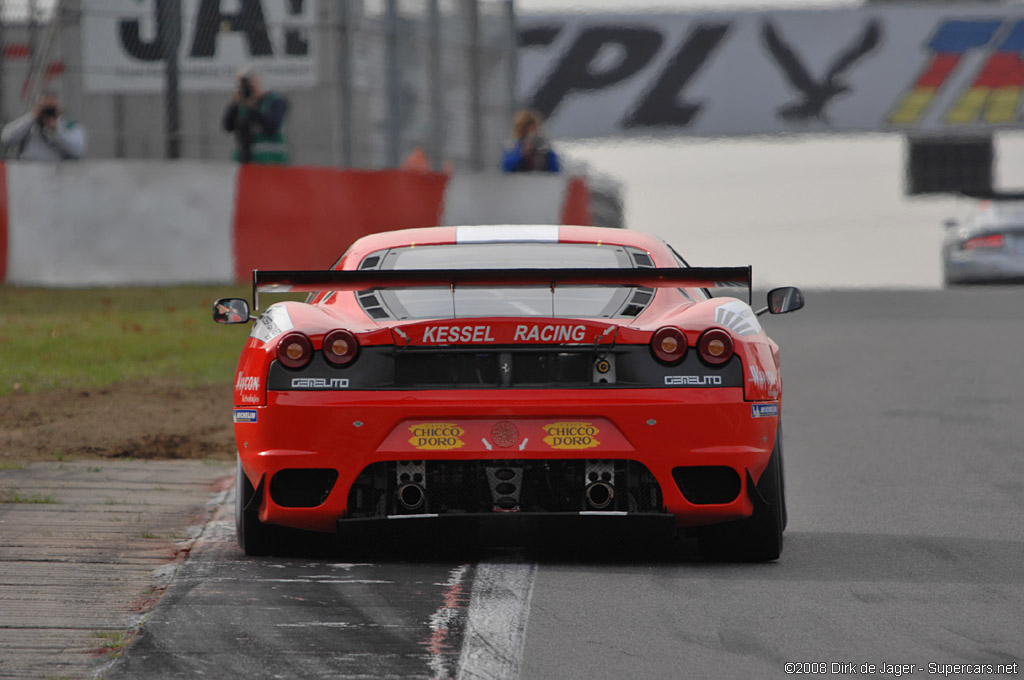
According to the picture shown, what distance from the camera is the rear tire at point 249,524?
20.4 feet

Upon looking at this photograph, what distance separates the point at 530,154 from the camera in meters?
18.4

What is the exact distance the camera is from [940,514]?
7336mm

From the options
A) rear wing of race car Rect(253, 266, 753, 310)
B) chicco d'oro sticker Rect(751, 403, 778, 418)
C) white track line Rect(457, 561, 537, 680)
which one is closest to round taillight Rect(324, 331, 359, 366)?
rear wing of race car Rect(253, 266, 753, 310)

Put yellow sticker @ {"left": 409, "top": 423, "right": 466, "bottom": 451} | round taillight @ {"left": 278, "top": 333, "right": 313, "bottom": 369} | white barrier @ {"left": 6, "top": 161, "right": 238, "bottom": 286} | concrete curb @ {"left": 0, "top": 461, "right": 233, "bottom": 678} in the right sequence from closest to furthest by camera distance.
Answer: concrete curb @ {"left": 0, "top": 461, "right": 233, "bottom": 678}, yellow sticker @ {"left": 409, "top": 423, "right": 466, "bottom": 451}, round taillight @ {"left": 278, "top": 333, "right": 313, "bottom": 369}, white barrier @ {"left": 6, "top": 161, "right": 238, "bottom": 286}

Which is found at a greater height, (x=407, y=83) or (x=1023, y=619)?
(x=407, y=83)

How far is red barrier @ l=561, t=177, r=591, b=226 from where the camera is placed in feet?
63.7

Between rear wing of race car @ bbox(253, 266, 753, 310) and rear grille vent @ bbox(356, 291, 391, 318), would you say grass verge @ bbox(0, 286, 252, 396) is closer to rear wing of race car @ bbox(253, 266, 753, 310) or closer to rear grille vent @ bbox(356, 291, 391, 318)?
rear grille vent @ bbox(356, 291, 391, 318)

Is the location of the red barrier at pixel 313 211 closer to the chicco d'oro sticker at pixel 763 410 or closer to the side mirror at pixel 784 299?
the side mirror at pixel 784 299

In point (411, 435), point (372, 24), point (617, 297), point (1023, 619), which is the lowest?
point (1023, 619)

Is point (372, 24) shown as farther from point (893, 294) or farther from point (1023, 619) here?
point (1023, 619)

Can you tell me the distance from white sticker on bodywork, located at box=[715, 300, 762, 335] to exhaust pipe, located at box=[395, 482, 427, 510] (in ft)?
3.58

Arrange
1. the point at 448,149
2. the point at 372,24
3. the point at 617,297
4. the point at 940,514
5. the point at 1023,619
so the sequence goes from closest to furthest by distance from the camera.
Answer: the point at 1023,619 → the point at 617,297 → the point at 940,514 → the point at 372,24 → the point at 448,149

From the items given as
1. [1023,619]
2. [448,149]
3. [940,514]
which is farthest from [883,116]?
[1023,619]

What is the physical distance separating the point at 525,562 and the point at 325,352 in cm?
95
